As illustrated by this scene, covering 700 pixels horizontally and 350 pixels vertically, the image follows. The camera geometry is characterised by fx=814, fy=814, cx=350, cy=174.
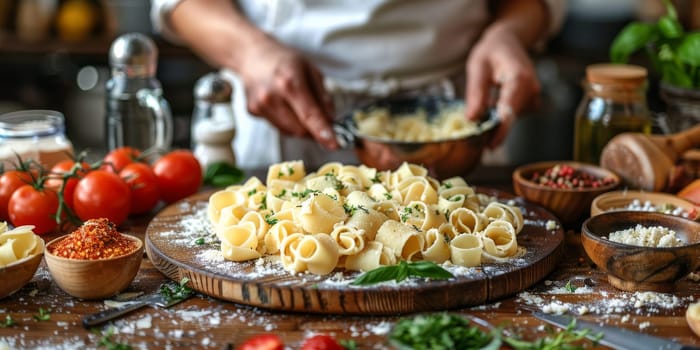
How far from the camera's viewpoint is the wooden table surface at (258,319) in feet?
4.42

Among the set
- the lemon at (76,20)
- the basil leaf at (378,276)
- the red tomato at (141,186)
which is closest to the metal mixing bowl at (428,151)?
the red tomato at (141,186)

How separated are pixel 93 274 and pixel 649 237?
1.03 metres

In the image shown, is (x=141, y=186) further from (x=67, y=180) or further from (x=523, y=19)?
(x=523, y=19)

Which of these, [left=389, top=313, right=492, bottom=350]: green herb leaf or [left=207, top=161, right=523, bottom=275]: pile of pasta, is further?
[left=207, top=161, right=523, bottom=275]: pile of pasta

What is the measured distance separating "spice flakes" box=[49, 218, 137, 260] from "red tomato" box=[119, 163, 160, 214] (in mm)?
451

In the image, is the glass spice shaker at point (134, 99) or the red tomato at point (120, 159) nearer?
the red tomato at point (120, 159)

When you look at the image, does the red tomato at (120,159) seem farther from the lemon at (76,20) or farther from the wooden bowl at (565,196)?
the lemon at (76,20)

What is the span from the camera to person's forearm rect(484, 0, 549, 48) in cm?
262

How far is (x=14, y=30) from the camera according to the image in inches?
182

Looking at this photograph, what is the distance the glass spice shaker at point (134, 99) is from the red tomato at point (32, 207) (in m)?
0.50

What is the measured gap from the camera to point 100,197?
185 cm

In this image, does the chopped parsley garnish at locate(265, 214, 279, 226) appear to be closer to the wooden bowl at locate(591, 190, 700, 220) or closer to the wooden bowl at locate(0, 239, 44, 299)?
the wooden bowl at locate(0, 239, 44, 299)

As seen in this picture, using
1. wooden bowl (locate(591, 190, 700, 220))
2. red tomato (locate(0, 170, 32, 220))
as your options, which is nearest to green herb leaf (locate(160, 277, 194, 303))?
red tomato (locate(0, 170, 32, 220))

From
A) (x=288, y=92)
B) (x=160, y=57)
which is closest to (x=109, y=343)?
(x=288, y=92)
